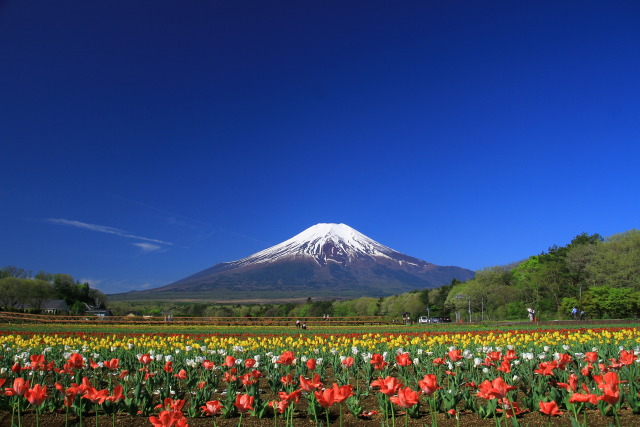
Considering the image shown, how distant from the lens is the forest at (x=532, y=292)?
41481 mm

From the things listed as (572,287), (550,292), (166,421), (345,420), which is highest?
(572,287)

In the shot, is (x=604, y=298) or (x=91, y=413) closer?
(x=91, y=413)

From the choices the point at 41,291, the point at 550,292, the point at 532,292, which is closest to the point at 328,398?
the point at 550,292

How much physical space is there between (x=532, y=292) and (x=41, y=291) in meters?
75.8

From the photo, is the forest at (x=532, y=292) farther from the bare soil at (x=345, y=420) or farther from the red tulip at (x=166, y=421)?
the red tulip at (x=166, y=421)

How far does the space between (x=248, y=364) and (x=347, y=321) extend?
34.9 meters

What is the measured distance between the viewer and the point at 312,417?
5.83m

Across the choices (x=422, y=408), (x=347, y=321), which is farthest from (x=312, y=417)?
(x=347, y=321)

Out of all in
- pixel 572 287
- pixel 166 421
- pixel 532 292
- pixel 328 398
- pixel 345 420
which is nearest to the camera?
pixel 166 421

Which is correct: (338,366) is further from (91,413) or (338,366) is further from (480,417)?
(91,413)

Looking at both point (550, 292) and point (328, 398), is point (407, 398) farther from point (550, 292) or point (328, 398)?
point (550, 292)

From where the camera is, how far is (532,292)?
5819 centimetres

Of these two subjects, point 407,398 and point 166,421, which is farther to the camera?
point 407,398

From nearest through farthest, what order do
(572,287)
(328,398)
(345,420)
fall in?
1. (328,398)
2. (345,420)
3. (572,287)
